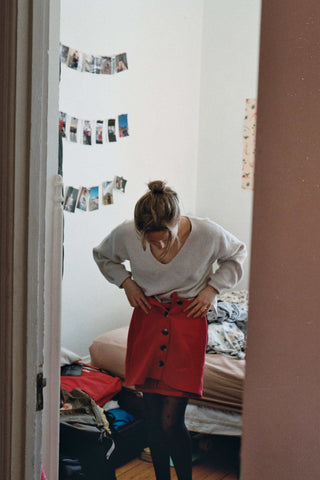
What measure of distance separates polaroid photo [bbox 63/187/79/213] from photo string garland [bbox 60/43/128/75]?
2.26 ft

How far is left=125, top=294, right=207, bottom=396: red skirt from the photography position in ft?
6.29

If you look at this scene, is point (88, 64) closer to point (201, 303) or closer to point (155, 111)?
point (155, 111)

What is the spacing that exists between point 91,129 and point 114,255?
4.48 feet

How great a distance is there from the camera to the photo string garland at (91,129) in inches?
119

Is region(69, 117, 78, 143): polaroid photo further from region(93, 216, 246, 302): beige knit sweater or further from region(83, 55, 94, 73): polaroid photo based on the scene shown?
region(93, 216, 246, 302): beige knit sweater

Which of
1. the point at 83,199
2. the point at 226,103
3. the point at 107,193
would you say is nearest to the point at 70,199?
the point at 83,199

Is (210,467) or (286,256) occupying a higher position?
(286,256)

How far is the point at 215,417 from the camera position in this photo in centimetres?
246

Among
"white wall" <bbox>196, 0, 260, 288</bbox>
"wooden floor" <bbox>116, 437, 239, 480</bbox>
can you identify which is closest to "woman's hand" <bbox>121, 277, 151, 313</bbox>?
"wooden floor" <bbox>116, 437, 239, 480</bbox>

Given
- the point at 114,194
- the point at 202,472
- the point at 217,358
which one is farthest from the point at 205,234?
the point at 114,194

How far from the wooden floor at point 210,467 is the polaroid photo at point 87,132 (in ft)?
5.80

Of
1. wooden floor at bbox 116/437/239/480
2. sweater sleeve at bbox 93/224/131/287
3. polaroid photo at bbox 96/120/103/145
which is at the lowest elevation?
wooden floor at bbox 116/437/239/480

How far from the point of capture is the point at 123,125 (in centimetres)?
345

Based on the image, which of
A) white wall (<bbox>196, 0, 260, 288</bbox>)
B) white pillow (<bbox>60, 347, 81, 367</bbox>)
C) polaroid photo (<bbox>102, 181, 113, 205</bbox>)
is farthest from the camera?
white wall (<bbox>196, 0, 260, 288</bbox>)
